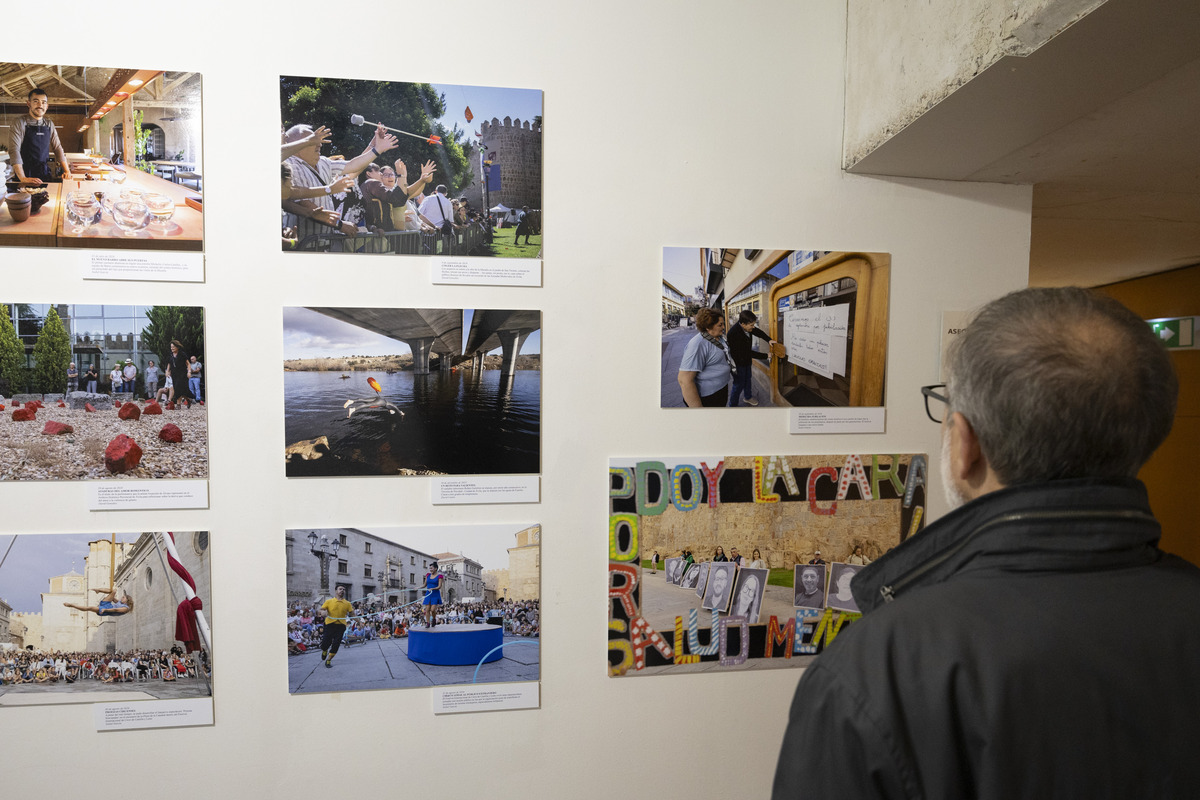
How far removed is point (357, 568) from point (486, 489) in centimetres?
38

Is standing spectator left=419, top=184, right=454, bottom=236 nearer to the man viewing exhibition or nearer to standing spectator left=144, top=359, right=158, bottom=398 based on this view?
standing spectator left=144, top=359, right=158, bottom=398

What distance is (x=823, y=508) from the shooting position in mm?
1779

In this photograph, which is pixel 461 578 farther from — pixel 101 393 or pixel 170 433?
pixel 101 393

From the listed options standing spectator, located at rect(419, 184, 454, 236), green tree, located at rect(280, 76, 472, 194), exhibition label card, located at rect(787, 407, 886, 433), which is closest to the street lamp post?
standing spectator, located at rect(419, 184, 454, 236)

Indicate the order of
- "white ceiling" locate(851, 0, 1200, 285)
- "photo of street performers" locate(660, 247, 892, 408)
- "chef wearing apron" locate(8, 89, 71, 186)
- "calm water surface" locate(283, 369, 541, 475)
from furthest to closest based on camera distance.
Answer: "photo of street performers" locate(660, 247, 892, 408) → "calm water surface" locate(283, 369, 541, 475) → "chef wearing apron" locate(8, 89, 71, 186) → "white ceiling" locate(851, 0, 1200, 285)

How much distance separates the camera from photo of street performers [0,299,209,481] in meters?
1.51

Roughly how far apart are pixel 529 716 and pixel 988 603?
135 centimetres

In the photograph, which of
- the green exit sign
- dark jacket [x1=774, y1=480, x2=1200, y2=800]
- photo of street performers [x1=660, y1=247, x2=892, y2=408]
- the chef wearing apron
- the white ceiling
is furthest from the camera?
the green exit sign

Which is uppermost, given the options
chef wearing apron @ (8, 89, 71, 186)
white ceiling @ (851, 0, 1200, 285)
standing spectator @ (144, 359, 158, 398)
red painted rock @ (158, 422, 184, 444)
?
white ceiling @ (851, 0, 1200, 285)

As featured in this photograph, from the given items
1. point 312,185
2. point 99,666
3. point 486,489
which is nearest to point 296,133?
point 312,185

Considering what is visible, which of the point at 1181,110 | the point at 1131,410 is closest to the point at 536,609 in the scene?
the point at 1131,410

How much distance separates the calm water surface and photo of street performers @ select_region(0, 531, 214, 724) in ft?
1.33

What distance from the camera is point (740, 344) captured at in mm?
1737

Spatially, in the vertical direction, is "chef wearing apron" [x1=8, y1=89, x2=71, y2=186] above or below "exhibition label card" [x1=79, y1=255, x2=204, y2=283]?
above
